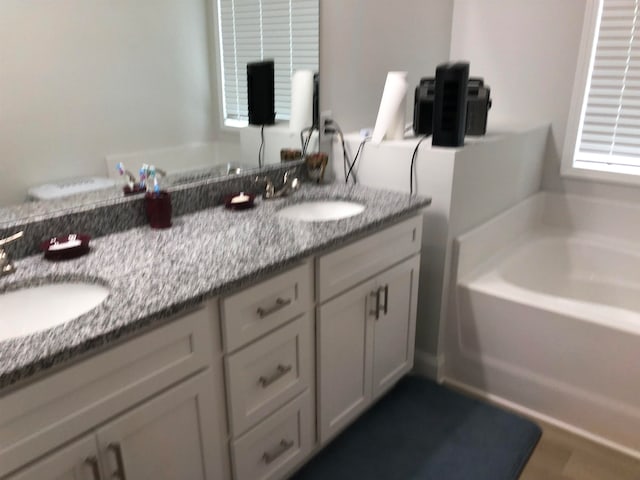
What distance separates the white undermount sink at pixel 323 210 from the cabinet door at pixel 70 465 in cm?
109

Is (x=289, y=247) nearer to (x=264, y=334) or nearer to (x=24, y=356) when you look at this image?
(x=264, y=334)

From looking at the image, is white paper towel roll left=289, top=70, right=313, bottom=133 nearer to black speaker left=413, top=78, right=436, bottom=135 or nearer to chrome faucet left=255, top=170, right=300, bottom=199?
chrome faucet left=255, top=170, right=300, bottom=199

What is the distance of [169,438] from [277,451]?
45 cm

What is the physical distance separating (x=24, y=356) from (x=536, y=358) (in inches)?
71.7

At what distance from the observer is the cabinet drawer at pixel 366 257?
Answer: 161 cm

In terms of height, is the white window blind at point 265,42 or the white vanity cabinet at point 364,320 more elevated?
the white window blind at point 265,42

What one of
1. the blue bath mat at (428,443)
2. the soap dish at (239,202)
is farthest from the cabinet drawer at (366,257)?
the blue bath mat at (428,443)

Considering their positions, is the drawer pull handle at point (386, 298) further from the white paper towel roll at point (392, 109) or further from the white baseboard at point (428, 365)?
the white paper towel roll at point (392, 109)

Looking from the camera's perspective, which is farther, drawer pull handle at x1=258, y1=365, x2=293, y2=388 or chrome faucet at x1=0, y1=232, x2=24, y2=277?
drawer pull handle at x1=258, y1=365, x2=293, y2=388

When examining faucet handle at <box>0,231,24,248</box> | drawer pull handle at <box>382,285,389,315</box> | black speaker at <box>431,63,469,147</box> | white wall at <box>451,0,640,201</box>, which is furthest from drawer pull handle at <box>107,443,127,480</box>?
white wall at <box>451,0,640,201</box>

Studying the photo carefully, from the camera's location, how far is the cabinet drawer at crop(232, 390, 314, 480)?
4.78 ft

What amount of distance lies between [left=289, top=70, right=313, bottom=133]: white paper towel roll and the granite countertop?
1.33 feet

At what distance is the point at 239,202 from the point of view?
6.06 ft

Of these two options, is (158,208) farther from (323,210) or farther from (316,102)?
(316,102)
